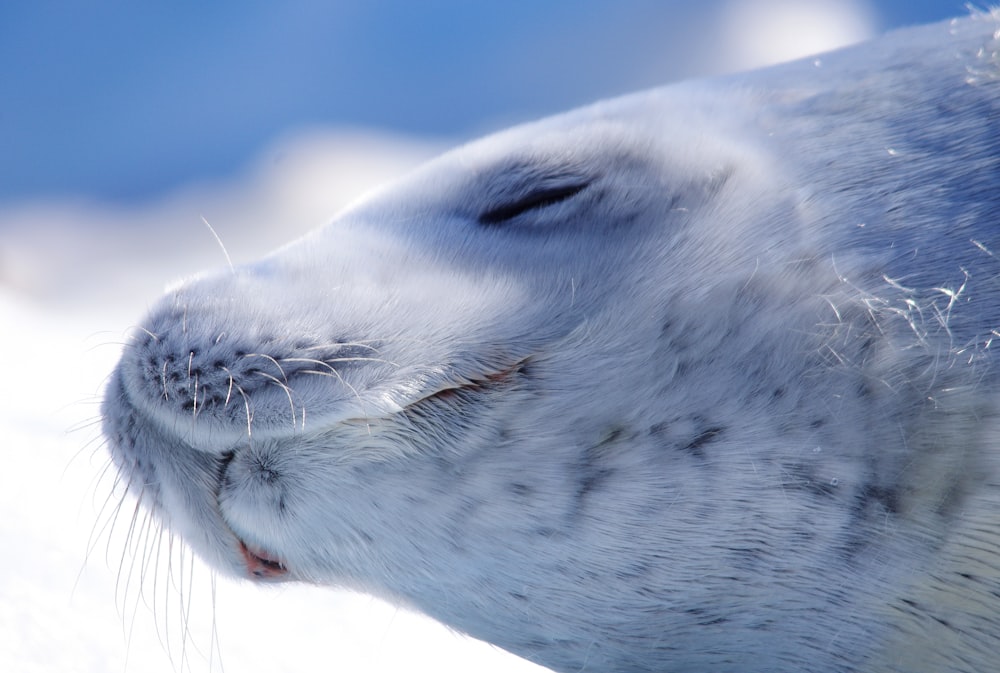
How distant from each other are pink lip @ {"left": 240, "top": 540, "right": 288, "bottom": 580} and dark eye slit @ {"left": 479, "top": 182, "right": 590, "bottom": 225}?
385mm

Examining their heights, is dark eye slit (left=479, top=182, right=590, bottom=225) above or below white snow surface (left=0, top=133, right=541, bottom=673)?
above

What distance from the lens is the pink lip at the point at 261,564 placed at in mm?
897

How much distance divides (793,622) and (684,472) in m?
0.16

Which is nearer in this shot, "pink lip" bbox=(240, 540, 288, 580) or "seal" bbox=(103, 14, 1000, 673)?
"seal" bbox=(103, 14, 1000, 673)

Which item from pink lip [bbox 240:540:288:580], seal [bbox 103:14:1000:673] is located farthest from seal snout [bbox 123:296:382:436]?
pink lip [bbox 240:540:288:580]

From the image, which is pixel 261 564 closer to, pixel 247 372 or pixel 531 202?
pixel 247 372

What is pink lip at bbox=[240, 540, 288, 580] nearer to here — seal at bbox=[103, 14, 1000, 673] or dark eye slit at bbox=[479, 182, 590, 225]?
seal at bbox=[103, 14, 1000, 673]

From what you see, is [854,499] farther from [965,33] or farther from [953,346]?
[965,33]

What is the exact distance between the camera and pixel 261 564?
915 mm

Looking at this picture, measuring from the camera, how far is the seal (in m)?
0.78

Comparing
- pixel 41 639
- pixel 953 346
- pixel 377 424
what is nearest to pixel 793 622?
pixel 953 346

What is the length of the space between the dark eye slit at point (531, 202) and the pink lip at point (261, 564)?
15.2 inches

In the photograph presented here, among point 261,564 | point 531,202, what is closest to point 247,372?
point 261,564

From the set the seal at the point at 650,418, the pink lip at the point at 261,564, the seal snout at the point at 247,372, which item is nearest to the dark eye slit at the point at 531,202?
the seal at the point at 650,418
